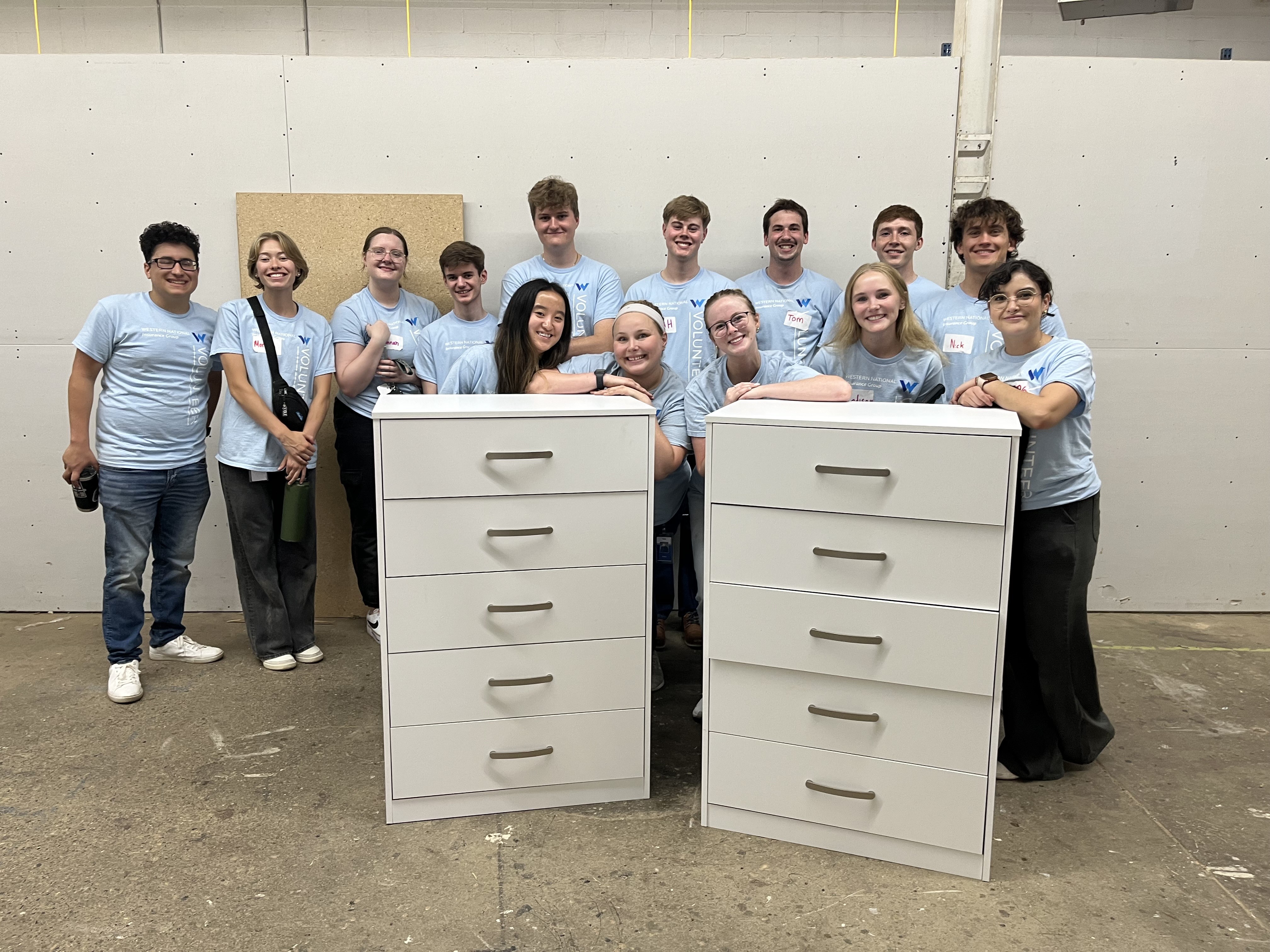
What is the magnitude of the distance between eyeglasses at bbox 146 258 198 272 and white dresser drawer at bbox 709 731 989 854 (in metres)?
2.29

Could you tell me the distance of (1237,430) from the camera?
3580 millimetres

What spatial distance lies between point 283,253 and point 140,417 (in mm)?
730

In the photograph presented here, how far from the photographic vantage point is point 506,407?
1995mm

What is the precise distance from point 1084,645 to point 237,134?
3.52 metres

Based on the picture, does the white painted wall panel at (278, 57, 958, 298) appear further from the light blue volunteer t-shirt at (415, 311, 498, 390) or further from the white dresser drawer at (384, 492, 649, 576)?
the white dresser drawer at (384, 492, 649, 576)

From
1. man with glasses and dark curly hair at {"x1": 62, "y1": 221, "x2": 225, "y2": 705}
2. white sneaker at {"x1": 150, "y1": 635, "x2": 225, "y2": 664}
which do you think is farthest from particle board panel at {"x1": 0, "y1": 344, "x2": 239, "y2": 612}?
man with glasses and dark curly hair at {"x1": 62, "y1": 221, "x2": 225, "y2": 705}

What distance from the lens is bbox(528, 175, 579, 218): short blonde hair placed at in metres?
3.09

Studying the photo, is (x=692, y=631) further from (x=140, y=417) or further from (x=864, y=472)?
(x=140, y=417)

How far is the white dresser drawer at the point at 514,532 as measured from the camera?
1.96 meters

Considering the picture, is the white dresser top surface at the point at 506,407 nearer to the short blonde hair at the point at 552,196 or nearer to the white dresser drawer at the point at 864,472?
the white dresser drawer at the point at 864,472

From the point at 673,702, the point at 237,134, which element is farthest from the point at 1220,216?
the point at 237,134

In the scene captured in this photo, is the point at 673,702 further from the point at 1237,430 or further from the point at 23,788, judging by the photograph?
the point at 1237,430

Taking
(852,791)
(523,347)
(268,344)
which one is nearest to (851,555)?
(852,791)

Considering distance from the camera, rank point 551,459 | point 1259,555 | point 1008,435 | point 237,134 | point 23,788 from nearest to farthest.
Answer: point 1008,435, point 551,459, point 23,788, point 237,134, point 1259,555
